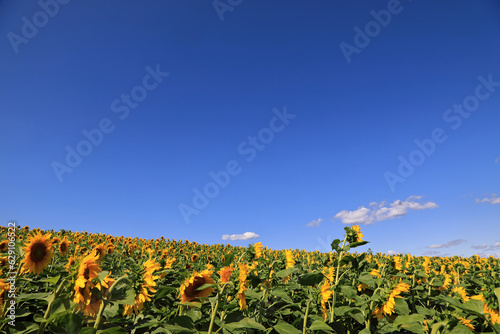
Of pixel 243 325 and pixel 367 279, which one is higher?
pixel 367 279

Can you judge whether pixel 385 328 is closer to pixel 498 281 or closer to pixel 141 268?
pixel 498 281

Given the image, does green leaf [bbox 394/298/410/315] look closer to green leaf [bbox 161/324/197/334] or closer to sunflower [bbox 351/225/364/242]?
sunflower [bbox 351/225/364/242]

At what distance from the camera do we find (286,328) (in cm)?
296

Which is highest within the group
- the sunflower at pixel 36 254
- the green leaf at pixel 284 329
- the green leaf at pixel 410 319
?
the sunflower at pixel 36 254

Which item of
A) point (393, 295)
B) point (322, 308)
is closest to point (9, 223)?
point (322, 308)

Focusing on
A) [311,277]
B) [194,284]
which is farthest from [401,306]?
[194,284]

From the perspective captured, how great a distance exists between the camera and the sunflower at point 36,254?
3.86 meters

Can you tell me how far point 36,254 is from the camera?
13.1ft

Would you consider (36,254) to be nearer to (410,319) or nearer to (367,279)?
(367,279)

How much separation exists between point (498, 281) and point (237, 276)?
3.99 meters

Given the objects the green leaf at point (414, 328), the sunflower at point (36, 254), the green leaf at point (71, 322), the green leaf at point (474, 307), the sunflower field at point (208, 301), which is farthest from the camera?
the sunflower at point (36, 254)

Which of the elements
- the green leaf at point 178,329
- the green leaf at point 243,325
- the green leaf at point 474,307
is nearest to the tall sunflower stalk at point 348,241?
the green leaf at point 474,307

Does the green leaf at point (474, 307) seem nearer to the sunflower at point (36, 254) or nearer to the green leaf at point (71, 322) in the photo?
the green leaf at point (71, 322)

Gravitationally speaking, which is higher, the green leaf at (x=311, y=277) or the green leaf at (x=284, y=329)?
the green leaf at (x=311, y=277)
